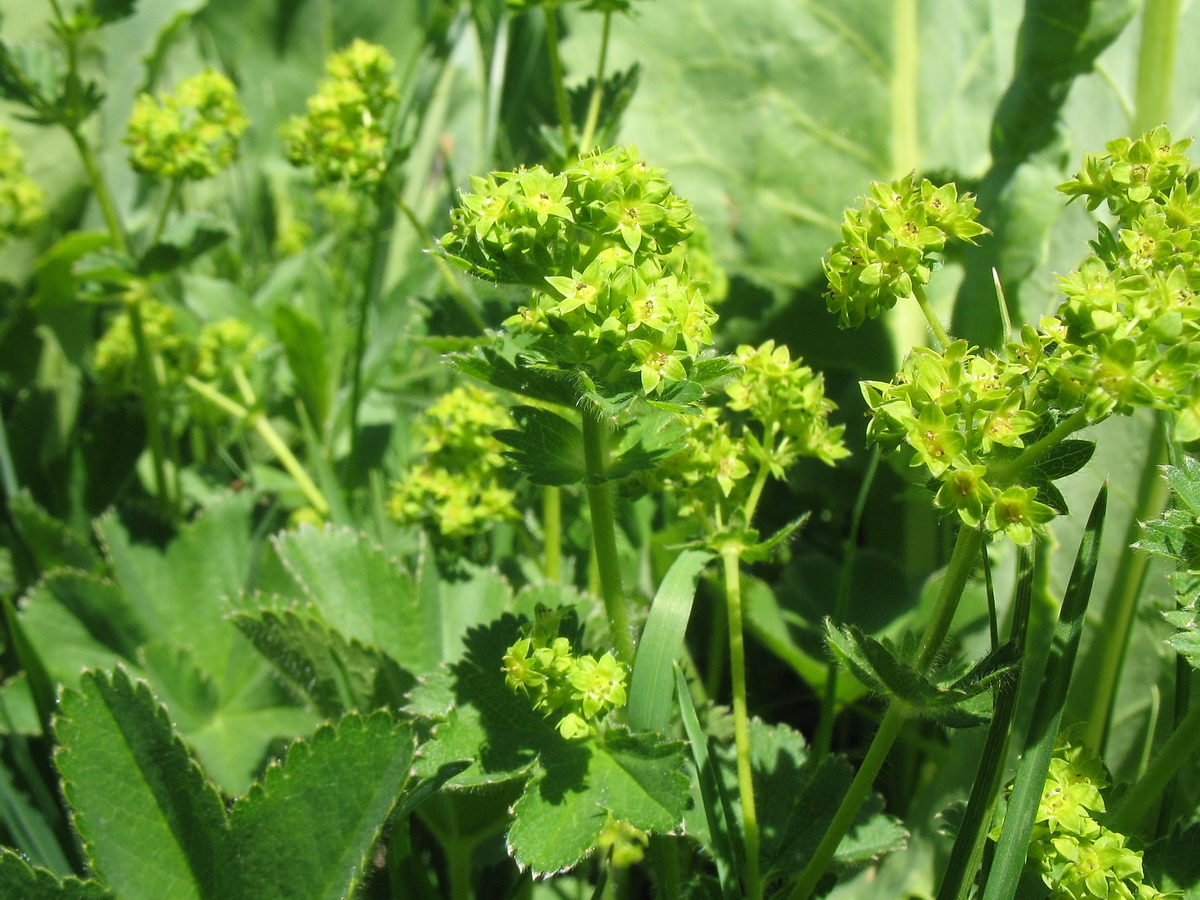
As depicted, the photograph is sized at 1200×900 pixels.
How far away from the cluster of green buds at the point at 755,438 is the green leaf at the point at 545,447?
0.17 m

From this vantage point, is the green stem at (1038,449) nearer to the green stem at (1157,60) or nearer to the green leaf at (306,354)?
the green stem at (1157,60)

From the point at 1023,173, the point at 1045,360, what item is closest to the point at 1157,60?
the point at 1023,173

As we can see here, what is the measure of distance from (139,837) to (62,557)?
4.32 ft

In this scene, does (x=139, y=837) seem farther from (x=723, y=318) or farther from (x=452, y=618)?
(x=723, y=318)

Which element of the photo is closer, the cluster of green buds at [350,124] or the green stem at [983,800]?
the green stem at [983,800]

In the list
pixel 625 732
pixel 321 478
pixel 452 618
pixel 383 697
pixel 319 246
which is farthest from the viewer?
pixel 319 246

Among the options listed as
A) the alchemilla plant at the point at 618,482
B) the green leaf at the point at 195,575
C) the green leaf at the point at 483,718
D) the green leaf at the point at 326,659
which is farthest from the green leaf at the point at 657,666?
the green leaf at the point at 195,575

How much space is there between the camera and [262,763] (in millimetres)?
2078

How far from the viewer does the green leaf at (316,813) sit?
1.39m

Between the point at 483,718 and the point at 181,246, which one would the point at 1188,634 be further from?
the point at 181,246

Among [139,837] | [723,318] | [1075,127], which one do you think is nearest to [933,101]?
[1075,127]

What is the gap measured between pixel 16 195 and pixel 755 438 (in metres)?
2.53

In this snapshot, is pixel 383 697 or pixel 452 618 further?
pixel 452 618

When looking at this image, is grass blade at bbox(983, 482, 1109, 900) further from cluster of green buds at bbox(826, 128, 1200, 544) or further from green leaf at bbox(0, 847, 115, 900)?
green leaf at bbox(0, 847, 115, 900)
